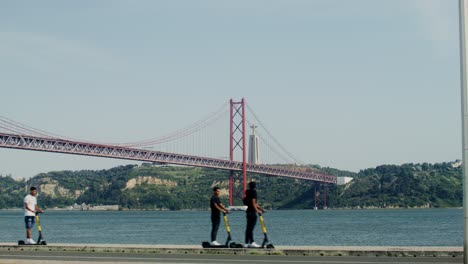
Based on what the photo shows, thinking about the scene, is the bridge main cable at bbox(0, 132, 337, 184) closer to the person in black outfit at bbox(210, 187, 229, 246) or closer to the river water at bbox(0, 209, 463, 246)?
the river water at bbox(0, 209, 463, 246)

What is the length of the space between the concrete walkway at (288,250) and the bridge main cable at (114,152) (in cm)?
5915

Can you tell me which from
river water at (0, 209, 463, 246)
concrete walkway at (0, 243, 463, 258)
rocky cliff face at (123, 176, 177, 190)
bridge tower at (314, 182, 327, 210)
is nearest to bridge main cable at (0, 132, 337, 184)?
river water at (0, 209, 463, 246)

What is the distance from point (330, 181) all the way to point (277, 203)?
699 inches

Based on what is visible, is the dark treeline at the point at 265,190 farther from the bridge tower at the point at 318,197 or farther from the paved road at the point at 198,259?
the paved road at the point at 198,259

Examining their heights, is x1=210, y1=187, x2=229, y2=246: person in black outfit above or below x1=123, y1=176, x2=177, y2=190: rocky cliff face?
below

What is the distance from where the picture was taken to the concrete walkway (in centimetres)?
1545

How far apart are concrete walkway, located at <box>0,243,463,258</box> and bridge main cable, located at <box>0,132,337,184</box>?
59.1 meters

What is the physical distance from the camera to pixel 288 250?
54.2 feet

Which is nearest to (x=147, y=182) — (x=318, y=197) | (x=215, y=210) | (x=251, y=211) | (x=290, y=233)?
(x=318, y=197)

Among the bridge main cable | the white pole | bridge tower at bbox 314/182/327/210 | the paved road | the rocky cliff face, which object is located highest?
the rocky cliff face

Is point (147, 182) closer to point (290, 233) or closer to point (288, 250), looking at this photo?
point (290, 233)

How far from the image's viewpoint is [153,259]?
15.5 m

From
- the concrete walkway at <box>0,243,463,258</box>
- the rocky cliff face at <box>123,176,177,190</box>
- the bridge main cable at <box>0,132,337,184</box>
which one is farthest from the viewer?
the rocky cliff face at <box>123,176,177,190</box>

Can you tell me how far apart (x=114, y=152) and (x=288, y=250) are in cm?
7022
